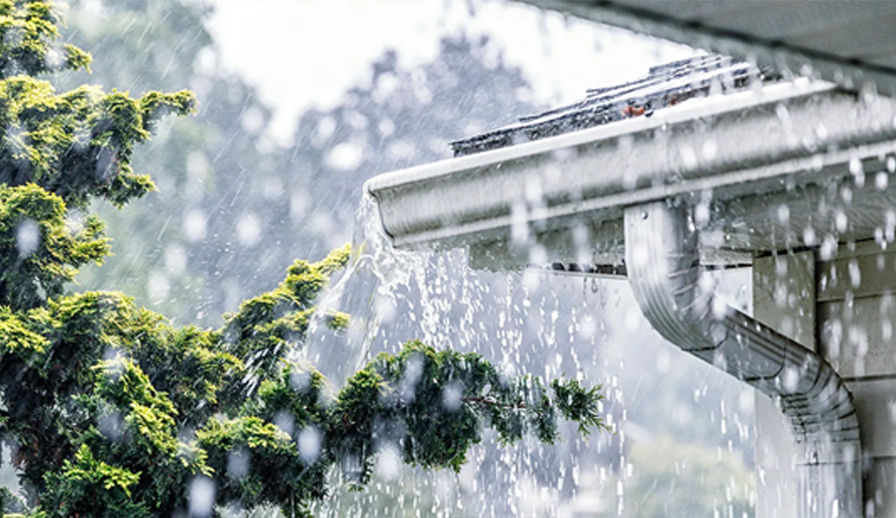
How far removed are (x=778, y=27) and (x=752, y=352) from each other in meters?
1.52

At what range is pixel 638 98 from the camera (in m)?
3.15

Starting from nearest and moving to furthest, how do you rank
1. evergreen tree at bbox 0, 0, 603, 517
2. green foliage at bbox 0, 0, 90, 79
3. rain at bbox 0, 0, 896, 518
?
rain at bbox 0, 0, 896, 518 < evergreen tree at bbox 0, 0, 603, 517 < green foliage at bbox 0, 0, 90, 79

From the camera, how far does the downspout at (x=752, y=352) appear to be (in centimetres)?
298

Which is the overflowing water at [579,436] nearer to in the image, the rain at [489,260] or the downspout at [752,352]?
the rain at [489,260]

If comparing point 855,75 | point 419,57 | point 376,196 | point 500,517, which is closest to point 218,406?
point 376,196

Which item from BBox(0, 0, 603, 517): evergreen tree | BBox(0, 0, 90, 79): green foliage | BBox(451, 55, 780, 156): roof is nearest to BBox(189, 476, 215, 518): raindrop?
BBox(0, 0, 603, 517): evergreen tree

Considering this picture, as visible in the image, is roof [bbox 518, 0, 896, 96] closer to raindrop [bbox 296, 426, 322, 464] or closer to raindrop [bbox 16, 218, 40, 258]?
raindrop [bbox 296, 426, 322, 464]

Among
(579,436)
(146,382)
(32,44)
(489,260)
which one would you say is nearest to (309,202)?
(579,436)

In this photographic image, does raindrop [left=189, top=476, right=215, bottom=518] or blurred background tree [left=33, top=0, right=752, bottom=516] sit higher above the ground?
blurred background tree [left=33, top=0, right=752, bottom=516]

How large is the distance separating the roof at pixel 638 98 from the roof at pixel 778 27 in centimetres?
88

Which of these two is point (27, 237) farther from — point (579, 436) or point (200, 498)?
point (579, 436)

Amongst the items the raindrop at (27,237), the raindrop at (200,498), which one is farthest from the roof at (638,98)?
the raindrop at (27,237)

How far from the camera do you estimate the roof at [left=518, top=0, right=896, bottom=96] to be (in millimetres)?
1719

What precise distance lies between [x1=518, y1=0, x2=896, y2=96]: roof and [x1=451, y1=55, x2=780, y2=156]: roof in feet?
2.89
